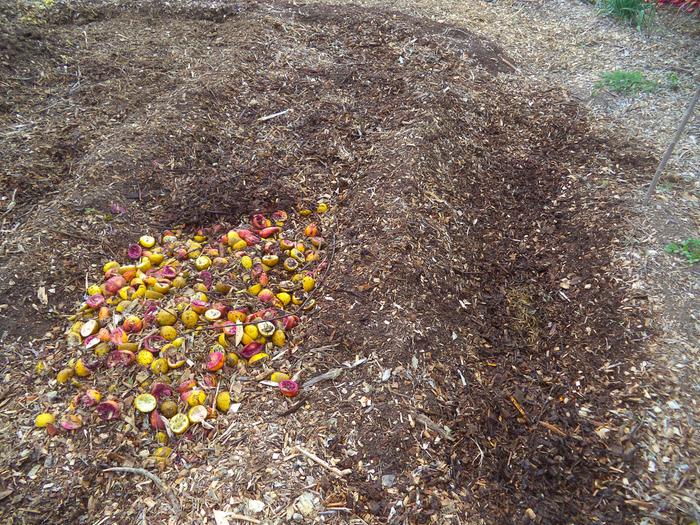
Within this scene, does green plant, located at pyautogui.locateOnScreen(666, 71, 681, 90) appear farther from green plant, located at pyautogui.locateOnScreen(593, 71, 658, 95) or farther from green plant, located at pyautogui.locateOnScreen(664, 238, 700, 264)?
green plant, located at pyautogui.locateOnScreen(664, 238, 700, 264)

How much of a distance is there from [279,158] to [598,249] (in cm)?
309

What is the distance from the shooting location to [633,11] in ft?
22.8

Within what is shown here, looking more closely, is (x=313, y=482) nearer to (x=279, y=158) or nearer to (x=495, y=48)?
(x=279, y=158)

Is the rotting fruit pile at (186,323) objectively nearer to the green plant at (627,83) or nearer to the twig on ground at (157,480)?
the twig on ground at (157,480)

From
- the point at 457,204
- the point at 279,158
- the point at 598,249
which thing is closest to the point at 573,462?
the point at 598,249

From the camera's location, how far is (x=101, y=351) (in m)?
3.12

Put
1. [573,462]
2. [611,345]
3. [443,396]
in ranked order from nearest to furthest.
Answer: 1. [573,462]
2. [443,396]
3. [611,345]

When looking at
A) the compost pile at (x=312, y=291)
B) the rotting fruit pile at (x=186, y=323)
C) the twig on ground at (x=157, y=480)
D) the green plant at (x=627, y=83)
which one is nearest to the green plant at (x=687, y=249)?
the compost pile at (x=312, y=291)

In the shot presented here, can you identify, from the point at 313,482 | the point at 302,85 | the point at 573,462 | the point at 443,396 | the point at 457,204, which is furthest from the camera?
the point at 302,85

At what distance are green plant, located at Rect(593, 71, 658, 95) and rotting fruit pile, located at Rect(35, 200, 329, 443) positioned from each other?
14.2 ft

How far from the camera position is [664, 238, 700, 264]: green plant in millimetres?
3693

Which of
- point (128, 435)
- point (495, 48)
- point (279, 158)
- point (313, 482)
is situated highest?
point (495, 48)

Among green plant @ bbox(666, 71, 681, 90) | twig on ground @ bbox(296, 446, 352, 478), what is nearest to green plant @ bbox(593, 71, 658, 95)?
green plant @ bbox(666, 71, 681, 90)

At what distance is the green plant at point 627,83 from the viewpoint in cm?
563
